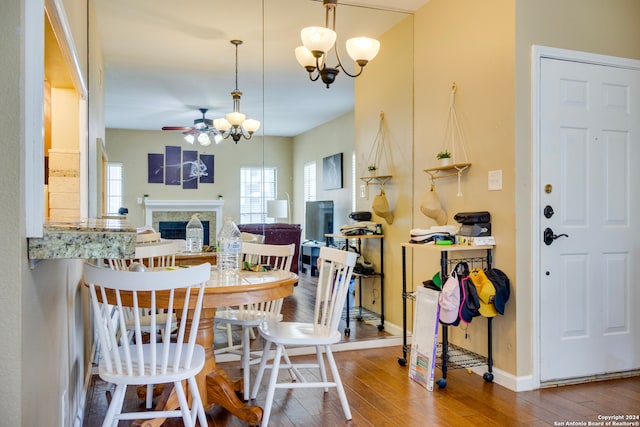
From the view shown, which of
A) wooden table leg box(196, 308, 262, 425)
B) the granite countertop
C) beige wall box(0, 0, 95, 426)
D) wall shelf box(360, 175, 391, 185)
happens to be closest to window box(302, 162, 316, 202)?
wall shelf box(360, 175, 391, 185)

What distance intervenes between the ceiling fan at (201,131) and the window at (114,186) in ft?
1.49

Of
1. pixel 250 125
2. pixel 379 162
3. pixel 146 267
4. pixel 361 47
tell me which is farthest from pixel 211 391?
pixel 379 162

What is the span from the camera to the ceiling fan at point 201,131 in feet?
12.0

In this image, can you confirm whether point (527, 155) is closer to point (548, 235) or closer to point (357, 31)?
point (548, 235)

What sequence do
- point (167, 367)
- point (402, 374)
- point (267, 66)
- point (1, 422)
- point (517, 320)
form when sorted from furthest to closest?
point (267, 66) → point (402, 374) → point (517, 320) → point (167, 367) → point (1, 422)

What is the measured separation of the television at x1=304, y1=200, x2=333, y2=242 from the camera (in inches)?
156

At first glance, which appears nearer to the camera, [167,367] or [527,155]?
[167,367]

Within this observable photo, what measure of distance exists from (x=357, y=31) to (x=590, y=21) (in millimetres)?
1740

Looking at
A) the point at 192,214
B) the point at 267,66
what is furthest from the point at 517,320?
the point at 267,66

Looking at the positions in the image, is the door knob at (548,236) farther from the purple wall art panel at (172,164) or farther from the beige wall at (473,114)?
the purple wall art panel at (172,164)

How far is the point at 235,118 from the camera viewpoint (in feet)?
12.3

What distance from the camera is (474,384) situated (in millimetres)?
3061

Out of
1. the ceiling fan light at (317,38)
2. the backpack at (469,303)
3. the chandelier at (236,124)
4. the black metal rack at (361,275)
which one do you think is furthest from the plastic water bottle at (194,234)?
the backpack at (469,303)

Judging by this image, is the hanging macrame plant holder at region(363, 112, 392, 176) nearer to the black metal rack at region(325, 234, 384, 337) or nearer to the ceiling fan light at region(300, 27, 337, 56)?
the black metal rack at region(325, 234, 384, 337)
